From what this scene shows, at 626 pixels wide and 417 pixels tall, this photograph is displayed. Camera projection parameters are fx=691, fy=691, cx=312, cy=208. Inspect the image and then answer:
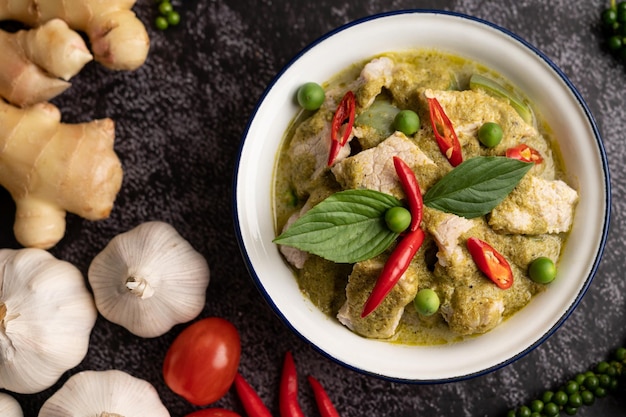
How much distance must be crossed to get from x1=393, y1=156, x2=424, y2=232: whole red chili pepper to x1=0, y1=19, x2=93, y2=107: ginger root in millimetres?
1619

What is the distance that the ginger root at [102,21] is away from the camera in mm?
3385

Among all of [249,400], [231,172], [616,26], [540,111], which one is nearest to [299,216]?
[231,172]

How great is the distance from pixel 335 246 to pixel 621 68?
1.93 metres

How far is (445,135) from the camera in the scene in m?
3.07

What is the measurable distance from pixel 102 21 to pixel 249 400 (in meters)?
2.03

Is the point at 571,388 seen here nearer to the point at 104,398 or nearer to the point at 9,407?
the point at 104,398

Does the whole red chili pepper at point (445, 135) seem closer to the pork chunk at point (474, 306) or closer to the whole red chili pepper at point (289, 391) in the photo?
the pork chunk at point (474, 306)

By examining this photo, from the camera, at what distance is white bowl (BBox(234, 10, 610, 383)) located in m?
3.13

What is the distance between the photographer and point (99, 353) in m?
3.62

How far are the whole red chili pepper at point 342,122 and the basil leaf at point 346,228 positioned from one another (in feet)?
0.85

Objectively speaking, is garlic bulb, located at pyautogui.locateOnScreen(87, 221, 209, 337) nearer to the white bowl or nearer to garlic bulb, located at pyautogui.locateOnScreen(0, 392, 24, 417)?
the white bowl

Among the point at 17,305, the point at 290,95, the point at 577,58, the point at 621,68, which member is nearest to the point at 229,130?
the point at 290,95

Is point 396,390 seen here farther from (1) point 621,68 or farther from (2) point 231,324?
(1) point 621,68

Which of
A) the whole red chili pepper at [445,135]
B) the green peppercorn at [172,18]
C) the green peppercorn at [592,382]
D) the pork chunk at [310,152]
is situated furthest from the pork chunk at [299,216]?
the green peppercorn at [592,382]
